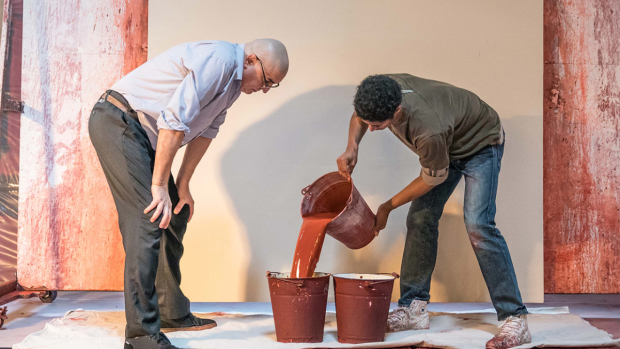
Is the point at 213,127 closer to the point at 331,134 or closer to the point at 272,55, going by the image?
the point at 272,55

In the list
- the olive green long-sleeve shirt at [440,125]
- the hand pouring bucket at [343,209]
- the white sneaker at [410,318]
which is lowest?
the white sneaker at [410,318]

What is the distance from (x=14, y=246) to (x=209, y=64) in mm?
2332

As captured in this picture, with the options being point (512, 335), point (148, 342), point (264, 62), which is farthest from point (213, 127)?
point (512, 335)

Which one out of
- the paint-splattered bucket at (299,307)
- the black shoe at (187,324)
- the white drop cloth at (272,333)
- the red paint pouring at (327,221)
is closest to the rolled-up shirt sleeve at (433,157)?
the red paint pouring at (327,221)

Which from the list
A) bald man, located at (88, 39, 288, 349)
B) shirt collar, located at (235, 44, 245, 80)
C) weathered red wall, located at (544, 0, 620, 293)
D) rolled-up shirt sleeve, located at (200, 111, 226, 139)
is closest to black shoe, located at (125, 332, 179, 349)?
bald man, located at (88, 39, 288, 349)

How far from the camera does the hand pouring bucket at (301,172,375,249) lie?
232 centimetres

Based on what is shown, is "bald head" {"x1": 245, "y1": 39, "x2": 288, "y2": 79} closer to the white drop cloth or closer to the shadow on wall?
the shadow on wall

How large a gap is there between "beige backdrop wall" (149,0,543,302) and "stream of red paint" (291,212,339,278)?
622mm

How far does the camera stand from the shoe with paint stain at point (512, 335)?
2158mm

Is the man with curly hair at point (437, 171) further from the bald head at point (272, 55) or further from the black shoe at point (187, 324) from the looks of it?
the black shoe at point (187, 324)

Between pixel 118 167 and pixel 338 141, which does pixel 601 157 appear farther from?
pixel 118 167

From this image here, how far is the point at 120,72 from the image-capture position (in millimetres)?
3182

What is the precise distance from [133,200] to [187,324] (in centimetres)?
87

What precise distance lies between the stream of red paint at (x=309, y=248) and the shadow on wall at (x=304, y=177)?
620mm
